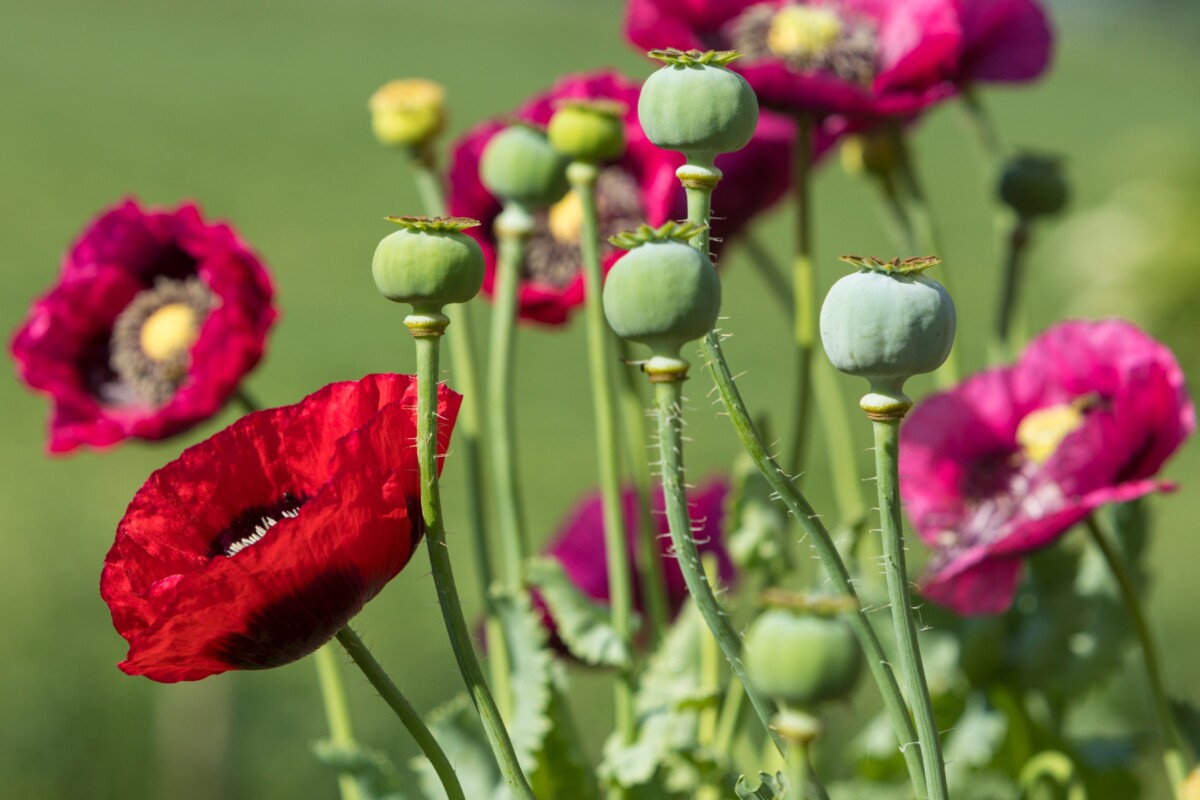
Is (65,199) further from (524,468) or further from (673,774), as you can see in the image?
(673,774)

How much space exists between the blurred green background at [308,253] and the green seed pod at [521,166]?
143 mm

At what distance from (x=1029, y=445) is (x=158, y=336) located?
284 millimetres

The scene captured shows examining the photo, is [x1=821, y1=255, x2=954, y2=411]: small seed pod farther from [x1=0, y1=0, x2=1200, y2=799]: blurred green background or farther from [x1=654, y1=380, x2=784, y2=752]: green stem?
[x1=0, y1=0, x2=1200, y2=799]: blurred green background

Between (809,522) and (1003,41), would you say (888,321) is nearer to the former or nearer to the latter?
(809,522)

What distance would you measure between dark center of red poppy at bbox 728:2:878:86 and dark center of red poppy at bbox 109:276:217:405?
0.68 feet

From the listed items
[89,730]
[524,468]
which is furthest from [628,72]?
[89,730]

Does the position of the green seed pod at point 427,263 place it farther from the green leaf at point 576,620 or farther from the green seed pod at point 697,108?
the green leaf at point 576,620

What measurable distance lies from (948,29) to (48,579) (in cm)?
128

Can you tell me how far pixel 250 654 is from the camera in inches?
9.9

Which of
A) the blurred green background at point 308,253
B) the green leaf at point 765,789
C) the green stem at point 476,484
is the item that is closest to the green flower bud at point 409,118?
the green stem at point 476,484

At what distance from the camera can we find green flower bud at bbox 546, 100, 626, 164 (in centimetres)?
36

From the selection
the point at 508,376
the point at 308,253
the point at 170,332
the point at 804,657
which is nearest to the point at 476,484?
the point at 508,376

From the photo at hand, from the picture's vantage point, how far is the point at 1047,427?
440 millimetres

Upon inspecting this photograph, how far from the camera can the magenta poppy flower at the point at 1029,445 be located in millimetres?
381
